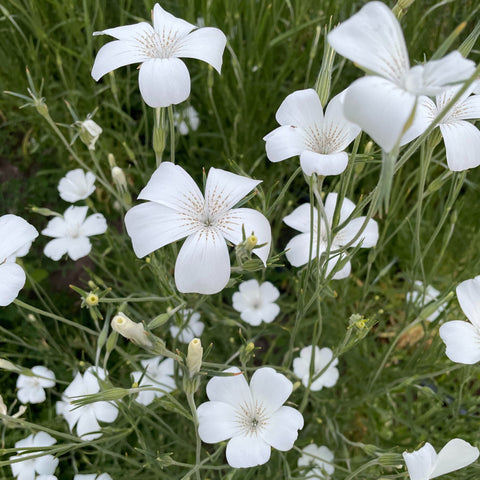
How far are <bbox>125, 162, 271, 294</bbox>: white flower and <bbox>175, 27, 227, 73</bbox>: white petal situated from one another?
0.72ft

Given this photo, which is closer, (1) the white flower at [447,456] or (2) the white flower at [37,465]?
(1) the white flower at [447,456]

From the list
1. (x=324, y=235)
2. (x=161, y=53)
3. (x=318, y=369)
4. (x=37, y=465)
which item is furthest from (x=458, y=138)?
(x=37, y=465)

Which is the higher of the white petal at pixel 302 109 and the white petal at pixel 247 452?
the white petal at pixel 302 109

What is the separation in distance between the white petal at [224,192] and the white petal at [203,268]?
0.36ft

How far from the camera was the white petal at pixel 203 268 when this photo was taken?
0.92 metres

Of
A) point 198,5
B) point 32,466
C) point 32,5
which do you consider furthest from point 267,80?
point 32,466

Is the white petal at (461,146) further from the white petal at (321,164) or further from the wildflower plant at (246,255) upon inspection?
the white petal at (321,164)

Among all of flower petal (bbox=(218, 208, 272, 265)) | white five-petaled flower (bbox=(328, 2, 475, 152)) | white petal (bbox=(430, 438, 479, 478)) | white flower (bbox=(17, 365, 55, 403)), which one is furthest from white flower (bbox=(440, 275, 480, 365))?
white flower (bbox=(17, 365, 55, 403))

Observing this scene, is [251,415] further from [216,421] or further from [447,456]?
[447,456]

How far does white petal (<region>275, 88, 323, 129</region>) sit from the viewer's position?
1.02 m

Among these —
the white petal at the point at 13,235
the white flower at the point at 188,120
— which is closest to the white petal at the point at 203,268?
the white petal at the point at 13,235

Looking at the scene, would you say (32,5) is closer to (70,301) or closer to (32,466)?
(70,301)

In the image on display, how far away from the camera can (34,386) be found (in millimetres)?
1545

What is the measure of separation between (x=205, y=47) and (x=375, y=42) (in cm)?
41
